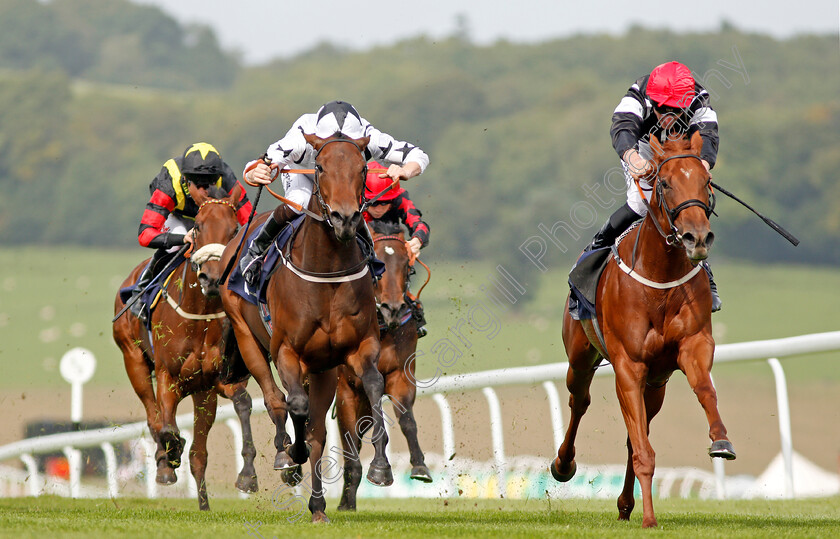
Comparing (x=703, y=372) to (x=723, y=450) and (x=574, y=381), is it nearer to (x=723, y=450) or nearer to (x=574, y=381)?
(x=723, y=450)

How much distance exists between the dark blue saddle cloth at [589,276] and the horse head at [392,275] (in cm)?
127

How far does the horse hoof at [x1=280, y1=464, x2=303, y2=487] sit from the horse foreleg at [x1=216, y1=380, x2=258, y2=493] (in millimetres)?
1055

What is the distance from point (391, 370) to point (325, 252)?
2080mm

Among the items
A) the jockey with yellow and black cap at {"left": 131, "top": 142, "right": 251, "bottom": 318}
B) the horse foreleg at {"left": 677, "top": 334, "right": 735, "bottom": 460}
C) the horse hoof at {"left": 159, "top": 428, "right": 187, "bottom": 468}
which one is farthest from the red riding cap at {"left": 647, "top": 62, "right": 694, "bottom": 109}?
the horse hoof at {"left": 159, "top": 428, "right": 187, "bottom": 468}

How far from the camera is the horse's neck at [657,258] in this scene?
21.4ft

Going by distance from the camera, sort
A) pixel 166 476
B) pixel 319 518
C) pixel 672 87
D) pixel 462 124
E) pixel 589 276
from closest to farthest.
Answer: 1. pixel 319 518
2. pixel 672 87
3. pixel 589 276
4. pixel 166 476
5. pixel 462 124

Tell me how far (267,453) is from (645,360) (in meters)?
9.04

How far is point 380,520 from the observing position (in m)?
7.31

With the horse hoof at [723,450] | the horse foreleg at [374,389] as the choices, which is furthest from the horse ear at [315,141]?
the horse hoof at [723,450]

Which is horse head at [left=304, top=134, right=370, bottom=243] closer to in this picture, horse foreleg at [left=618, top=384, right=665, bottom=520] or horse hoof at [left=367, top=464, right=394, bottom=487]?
horse hoof at [left=367, top=464, right=394, bottom=487]

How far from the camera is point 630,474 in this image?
24.4ft

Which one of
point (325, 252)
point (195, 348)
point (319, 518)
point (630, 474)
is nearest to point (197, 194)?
point (195, 348)

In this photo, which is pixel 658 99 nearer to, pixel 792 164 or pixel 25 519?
pixel 25 519

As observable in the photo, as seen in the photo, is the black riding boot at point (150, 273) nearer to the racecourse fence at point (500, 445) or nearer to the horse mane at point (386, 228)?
the racecourse fence at point (500, 445)
